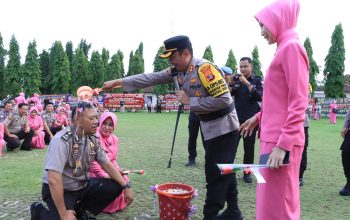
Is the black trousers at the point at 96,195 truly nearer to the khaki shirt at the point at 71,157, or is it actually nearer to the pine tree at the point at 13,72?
the khaki shirt at the point at 71,157

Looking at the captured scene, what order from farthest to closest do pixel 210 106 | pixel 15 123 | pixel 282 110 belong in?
1. pixel 15 123
2. pixel 210 106
3. pixel 282 110

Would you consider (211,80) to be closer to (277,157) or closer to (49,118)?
(277,157)

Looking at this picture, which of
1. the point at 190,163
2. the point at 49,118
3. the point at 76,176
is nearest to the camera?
the point at 76,176

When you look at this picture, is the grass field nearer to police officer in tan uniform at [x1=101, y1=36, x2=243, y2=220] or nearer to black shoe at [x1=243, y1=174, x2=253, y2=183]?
black shoe at [x1=243, y1=174, x2=253, y2=183]

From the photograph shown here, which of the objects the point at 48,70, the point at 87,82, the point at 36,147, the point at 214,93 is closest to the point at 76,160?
the point at 214,93

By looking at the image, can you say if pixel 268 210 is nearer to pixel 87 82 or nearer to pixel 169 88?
pixel 169 88

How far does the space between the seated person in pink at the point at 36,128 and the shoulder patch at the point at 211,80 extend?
7.94 metres

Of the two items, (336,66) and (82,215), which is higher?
(336,66)

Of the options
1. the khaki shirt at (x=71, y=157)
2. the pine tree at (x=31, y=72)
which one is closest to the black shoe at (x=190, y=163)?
the khaki shirt at (x=71, y=157)

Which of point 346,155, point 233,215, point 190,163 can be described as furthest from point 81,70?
point 233,215

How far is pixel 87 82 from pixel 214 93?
48362 millimetres

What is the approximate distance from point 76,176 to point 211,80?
176 cm

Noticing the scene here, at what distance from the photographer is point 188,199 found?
395cm

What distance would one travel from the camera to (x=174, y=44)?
3633mm
